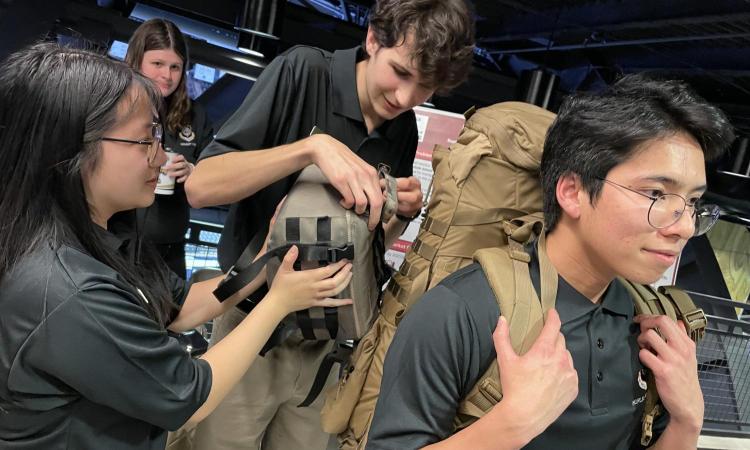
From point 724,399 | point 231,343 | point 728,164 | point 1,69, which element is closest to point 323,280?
point 231,343

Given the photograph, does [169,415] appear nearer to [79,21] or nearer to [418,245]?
[418,245]

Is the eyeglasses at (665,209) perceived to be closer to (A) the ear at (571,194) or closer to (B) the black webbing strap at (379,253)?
(A) the ear at (571,194)

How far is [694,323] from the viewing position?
1391 mm

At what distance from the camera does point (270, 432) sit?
190cm

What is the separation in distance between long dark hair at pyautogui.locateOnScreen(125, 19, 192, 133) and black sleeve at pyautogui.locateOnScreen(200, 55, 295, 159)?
4.76ft

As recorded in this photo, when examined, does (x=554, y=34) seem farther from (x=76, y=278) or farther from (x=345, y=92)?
(x=76, y=278)

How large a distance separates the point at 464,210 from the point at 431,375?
493 millimetres

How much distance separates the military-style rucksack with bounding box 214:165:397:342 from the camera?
4.39ft

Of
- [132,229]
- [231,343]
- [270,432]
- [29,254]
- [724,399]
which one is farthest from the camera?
[724,399]

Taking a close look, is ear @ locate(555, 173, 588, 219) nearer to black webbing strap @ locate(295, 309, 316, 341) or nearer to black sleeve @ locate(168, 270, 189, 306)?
black webbing strap @ locate(295, 309, 316, 341)

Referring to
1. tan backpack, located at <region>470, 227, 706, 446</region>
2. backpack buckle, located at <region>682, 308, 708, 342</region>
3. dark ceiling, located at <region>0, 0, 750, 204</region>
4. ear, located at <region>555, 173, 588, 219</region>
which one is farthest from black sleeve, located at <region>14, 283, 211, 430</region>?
dark ceiling, located at <region>0, 0, 750, 204</region>

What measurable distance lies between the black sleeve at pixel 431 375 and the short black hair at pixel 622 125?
42 centimetres

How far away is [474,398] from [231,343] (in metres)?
0.59

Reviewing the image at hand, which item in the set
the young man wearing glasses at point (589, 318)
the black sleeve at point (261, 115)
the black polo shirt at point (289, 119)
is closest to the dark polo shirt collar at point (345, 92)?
the black polo shirt at point (289, 119)
